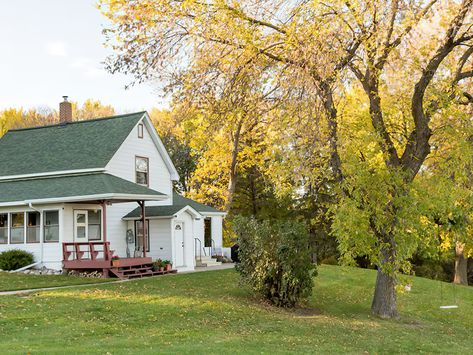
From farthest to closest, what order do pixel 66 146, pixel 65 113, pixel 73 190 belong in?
pixel 65 113
pixel 66 146
pixel 73 190

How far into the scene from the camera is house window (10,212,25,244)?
2603 cm

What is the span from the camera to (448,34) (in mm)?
17250

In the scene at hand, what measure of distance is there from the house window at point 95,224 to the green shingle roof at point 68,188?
1.54m

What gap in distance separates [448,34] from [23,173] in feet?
64.1

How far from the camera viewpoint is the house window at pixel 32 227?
25.7 meters

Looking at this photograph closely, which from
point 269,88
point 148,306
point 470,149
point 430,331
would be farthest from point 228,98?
point 430,331

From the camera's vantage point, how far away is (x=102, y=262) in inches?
932

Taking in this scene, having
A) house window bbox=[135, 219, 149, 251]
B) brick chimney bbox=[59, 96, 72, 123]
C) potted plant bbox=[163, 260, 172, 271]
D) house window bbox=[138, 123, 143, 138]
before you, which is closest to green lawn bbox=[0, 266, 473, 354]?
potted plant bbox=[163, 260, 172, 271]

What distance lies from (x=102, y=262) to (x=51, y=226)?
125 inches

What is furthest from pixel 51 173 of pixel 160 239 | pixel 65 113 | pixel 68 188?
pixel 65 113

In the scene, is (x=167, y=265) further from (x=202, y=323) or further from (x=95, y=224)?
(x=202, y=323)

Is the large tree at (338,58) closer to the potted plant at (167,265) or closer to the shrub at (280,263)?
the shrub at (280,263)

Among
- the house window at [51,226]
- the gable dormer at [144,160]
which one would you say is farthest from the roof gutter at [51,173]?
the house window at [51,226]

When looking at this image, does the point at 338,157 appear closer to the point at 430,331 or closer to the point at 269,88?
the point at 269,88
